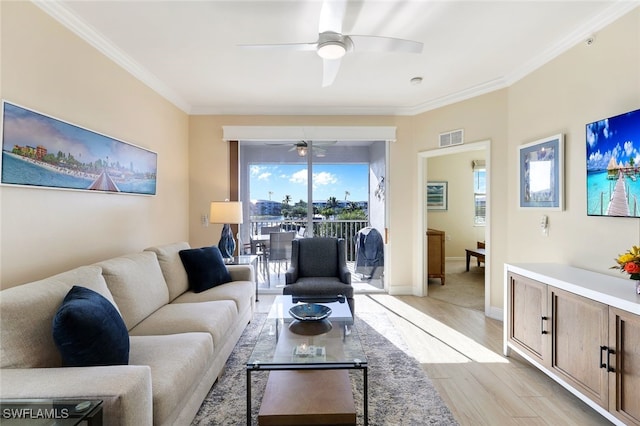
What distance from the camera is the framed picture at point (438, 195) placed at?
A: 680cm

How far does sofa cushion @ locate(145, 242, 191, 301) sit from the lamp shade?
2.81 ft

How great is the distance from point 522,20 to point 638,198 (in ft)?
5.08

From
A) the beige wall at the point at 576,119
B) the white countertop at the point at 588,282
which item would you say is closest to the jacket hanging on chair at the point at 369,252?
the beige wall at the point at 576,119

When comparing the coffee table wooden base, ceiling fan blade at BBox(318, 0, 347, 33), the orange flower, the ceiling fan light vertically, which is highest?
ceiling fan blade at BBox(318, 0, 347, 33)

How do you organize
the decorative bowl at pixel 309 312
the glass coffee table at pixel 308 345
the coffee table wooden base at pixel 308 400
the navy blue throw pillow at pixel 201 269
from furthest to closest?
the navy blue throw pillow at pixel 201 269 → the decorative bowl at pixel 309 312 → the glass coffee table at pixel 308 345 → the coffee table wooden base at pixel 308 400

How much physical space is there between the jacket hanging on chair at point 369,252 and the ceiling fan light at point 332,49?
2948 millimetres

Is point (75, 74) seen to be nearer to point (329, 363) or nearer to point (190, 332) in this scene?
point (190, 332)

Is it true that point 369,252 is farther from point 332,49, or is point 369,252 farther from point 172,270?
point 332,49

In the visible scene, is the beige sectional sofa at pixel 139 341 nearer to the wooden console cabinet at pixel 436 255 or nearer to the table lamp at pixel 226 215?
the table lamp at pixel 226 215

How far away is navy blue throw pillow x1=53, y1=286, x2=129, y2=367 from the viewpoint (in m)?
1.34

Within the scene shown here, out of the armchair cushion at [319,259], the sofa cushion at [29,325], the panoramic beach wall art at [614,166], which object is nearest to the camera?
the sofa cushion at [29,325]

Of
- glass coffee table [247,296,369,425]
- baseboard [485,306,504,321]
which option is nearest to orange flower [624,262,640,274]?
glass coffee table [247,296,369,425]

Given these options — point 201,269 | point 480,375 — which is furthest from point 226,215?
point 480,375

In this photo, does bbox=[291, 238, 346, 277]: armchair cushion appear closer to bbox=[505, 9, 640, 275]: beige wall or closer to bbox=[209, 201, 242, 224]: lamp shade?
bbox=[209, 201, 242, 224]: lamp shade
